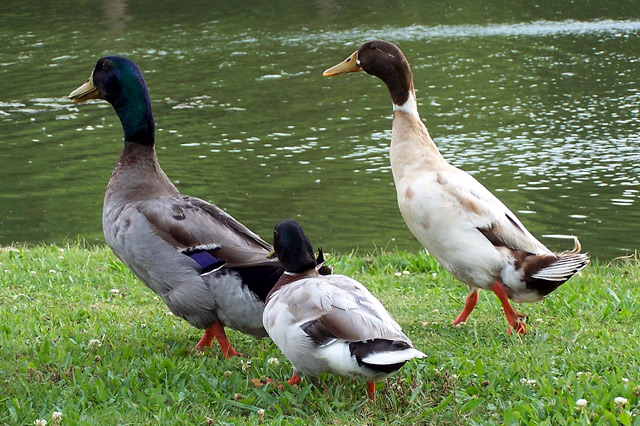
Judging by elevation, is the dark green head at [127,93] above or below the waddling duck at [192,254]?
above

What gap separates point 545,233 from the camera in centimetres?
1056

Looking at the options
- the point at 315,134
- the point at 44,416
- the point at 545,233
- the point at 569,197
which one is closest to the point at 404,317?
the point at 44,416

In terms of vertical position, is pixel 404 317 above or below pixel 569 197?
above

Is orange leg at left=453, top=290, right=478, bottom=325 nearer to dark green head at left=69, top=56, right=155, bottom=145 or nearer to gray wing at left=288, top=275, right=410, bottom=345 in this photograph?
gray wing at left=288, top=275, right=410, bottom=345

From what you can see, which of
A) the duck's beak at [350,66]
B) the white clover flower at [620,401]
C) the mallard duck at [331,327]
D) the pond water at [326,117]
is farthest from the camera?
→ the pond water at [326,117]

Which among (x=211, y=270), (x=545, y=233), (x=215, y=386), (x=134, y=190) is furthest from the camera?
(x=545, y=233)

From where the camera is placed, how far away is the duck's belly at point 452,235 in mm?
5242

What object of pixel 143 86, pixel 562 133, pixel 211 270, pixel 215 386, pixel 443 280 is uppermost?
pixel 143 86

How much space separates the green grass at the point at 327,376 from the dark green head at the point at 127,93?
123 centimetres

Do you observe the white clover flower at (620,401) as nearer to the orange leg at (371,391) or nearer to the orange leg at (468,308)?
the orange leg at (371,391)

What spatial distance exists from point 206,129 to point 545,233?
8.60 metres

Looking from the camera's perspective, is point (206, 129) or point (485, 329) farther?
point (206, 129)

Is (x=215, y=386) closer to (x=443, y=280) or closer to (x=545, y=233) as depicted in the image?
(x=443, y=280)

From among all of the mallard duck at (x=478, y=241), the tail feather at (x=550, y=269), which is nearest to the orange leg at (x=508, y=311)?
the mallard duck at (x=478, y=241)
